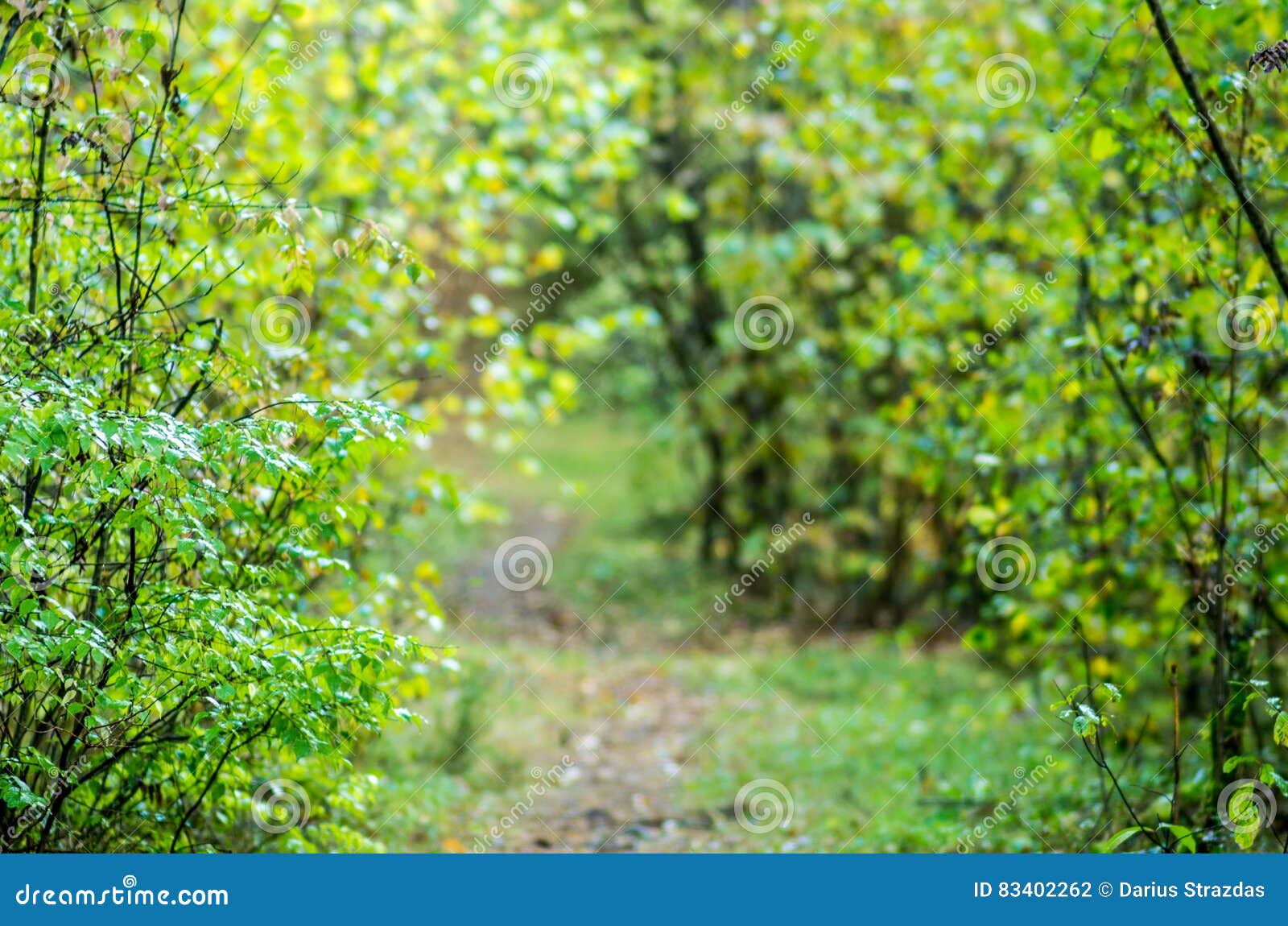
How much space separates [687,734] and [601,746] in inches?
28.9

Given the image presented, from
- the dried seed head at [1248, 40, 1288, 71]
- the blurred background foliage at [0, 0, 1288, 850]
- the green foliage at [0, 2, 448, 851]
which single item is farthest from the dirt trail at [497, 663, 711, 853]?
the dried seed head at [1248, 40, 1288, 71]

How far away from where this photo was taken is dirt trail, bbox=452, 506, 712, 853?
20.7ft

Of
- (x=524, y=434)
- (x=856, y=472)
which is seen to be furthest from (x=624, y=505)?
(x=856, y=472)

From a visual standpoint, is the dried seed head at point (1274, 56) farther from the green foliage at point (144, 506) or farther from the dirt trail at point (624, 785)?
the dirt trail at point (624, 785)

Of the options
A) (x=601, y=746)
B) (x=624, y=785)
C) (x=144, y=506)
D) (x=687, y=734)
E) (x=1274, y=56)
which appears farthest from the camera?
(x=687, y=734)

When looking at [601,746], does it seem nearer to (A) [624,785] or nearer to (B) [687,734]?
(B) [687,734]

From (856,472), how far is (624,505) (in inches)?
219

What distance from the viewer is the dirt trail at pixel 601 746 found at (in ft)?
20.7

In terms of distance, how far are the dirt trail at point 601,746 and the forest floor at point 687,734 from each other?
2 cm

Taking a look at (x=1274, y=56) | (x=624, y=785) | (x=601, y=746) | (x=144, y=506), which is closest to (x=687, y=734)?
(x=601, y=746)

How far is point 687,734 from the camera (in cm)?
855

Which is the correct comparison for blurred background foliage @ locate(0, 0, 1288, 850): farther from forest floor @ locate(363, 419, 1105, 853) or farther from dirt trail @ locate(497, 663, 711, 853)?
dirt trail @ locate(497, 663, 711, 853)

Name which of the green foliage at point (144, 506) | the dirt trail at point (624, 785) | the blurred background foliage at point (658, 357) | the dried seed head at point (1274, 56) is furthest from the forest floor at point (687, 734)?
the dried seed head at point (1274, 56)

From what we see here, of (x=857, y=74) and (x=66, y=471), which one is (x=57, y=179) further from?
(x=857, y=74)
